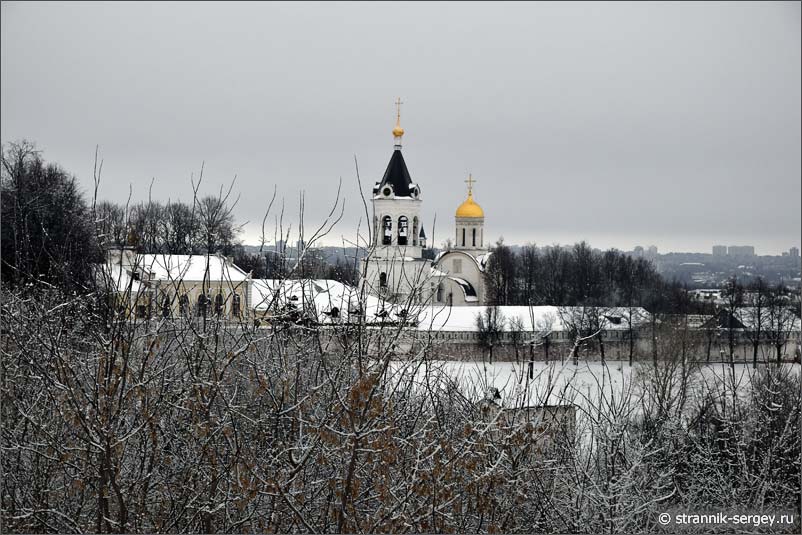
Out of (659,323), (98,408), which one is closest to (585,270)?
(659,323)

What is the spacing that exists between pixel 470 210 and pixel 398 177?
515 inches

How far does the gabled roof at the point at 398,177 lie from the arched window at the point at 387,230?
5.00 feet

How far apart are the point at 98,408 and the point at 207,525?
1024mm

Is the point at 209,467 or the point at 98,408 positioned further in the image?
the point at 209,467

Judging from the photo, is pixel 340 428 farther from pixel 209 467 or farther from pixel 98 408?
pixel 98 408

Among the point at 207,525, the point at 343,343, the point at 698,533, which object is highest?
the point at 343,343

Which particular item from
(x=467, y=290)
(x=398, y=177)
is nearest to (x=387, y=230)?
(x=398, y=177)

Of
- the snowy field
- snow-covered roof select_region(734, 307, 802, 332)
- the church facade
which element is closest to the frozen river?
the snowy field

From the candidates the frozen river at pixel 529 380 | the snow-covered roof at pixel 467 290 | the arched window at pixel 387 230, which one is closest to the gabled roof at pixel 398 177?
the arched window at pixel 387 230

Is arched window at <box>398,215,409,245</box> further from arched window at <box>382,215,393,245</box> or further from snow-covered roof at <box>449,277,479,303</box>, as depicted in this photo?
snow-covered roof at <box>449,277,479,303</box>

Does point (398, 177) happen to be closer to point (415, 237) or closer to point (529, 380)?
point (415, 237)

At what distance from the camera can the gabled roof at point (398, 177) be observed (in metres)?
39.3

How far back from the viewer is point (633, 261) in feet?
204

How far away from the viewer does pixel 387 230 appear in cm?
3741
